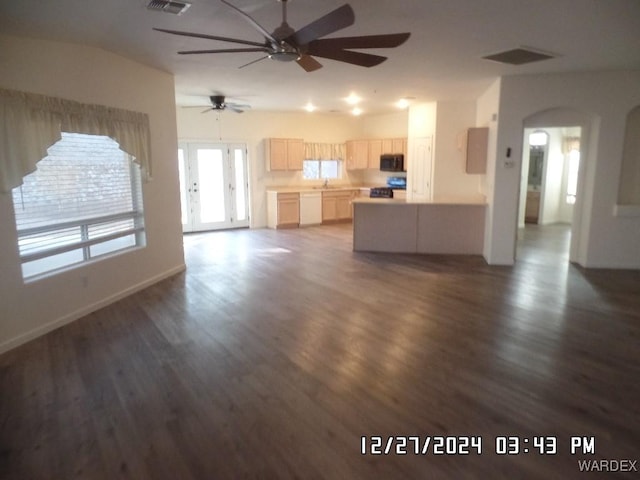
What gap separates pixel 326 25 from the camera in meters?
2.62

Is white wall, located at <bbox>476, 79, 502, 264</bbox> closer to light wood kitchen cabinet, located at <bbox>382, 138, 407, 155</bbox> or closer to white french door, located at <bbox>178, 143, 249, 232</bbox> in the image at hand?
light wood kitchen cabinet, located at <bbox>382, 138, 407, 155</bbox>

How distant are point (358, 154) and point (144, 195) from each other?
21.8 ft

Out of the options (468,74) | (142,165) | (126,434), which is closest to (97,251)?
(142,165)

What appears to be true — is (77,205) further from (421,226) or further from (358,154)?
(358,154)

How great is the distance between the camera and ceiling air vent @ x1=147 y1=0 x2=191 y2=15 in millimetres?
3025

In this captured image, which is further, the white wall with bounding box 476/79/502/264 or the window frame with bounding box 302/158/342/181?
the window frame with bounding box 302/158/342/181

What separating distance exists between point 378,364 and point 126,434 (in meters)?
1.79

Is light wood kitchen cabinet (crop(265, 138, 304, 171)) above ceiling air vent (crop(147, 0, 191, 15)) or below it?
below

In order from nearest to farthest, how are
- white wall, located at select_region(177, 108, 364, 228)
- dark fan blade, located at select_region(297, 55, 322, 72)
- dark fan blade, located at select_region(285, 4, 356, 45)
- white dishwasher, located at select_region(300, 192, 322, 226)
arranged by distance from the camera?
dark fan blade, located at select_region(285, 4, 356, 45)
dark fan blade, located at select_region(297, 55, 322, 72)
white wall, located at select_region(177, 108, 364, 228)
white dishwasher, located at select_region(300, 192, 322, 226)

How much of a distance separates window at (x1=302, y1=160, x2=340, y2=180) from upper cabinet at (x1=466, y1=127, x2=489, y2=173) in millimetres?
4773

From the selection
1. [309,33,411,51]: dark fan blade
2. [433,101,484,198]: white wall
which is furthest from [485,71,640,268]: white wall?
[309,33,411,51]: dark fan blade

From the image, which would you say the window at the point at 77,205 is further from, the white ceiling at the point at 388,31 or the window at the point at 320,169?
the window at the point at 320,169

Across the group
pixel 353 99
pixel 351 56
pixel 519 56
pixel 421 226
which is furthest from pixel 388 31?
pixel 353 99

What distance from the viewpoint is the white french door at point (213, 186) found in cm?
917
